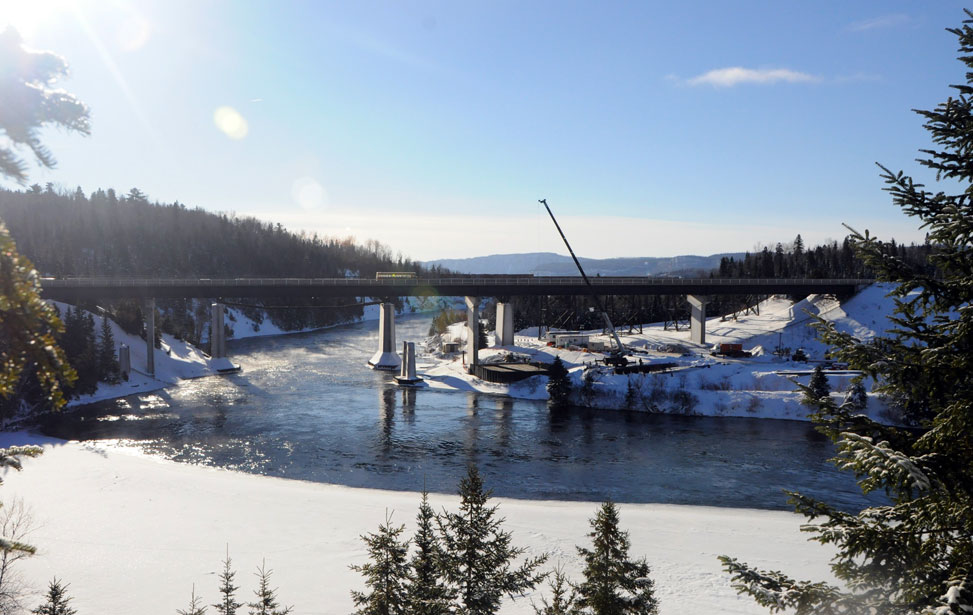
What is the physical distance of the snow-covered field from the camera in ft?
192

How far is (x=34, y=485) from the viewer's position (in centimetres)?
3291

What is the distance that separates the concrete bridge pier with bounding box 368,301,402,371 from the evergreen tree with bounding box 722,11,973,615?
7708cm

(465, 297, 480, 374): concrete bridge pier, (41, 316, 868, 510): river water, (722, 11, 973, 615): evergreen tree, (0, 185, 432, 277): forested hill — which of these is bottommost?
(41, 316, 868, 510): river water

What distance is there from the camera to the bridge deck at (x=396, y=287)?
7438 cm

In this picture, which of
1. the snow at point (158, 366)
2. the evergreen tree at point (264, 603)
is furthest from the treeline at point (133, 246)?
the evergreen tree at point (264, 603)

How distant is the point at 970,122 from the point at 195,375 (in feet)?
273

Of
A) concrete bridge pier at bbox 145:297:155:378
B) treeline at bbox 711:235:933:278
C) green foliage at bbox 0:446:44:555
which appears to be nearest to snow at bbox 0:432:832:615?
green foliage at bbox 0:446:44:555

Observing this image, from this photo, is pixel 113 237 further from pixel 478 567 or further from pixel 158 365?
pixel 478 567

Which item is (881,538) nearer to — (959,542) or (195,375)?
(959,542)

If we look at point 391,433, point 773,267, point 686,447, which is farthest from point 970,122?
point 773,267

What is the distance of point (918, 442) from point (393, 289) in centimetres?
7869

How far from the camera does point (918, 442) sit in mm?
7207

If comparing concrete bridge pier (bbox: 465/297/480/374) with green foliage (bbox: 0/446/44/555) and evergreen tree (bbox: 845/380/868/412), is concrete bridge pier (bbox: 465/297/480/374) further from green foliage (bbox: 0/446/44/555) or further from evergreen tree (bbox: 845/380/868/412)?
green foliage (bbox: 0/446/44/555)

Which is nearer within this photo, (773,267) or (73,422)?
(73,422)
